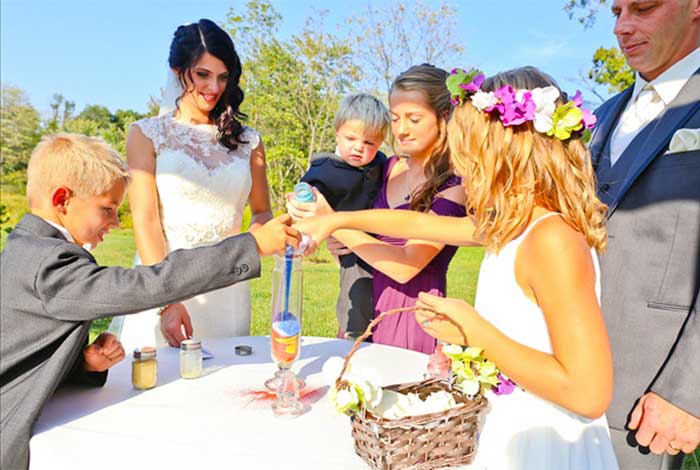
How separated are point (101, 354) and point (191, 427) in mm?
486

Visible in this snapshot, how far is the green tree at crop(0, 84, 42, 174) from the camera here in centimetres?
2944

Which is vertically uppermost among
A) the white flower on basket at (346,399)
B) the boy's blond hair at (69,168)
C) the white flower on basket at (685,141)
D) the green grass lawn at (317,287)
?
the white flower on basket at (685,141)

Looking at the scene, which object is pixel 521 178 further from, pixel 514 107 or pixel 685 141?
pixel 685 141

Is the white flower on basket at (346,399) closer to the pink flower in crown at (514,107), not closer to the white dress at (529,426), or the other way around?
the white dress at (529,426)

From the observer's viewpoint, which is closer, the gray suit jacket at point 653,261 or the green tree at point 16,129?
the gray suit jacket at point 653,261

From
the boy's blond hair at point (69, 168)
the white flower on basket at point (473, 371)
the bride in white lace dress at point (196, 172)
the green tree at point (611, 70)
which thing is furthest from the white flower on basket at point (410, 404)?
the green tree at point (611, 70)

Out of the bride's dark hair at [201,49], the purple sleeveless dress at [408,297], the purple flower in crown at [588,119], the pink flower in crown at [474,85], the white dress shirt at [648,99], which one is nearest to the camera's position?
the purple flower in crown at [588,119]

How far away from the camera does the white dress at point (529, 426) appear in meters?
1.53

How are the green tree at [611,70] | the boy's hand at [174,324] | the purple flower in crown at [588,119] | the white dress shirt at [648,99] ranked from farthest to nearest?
the green tree at [611,70], the boy's hand at [174,324], the white dress shirt at [648,99], the purple flower in crown at [588,119]

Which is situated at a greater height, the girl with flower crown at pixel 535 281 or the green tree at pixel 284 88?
the green tree at pixel 284 88

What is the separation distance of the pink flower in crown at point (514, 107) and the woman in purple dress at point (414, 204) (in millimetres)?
837

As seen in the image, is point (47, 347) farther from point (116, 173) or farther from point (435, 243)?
point (435, 243)

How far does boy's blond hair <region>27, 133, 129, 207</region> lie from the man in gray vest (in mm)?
1867

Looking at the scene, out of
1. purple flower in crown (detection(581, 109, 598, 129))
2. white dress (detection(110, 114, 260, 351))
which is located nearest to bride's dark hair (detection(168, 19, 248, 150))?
white dress (detection(110, 114, 260, 351))
